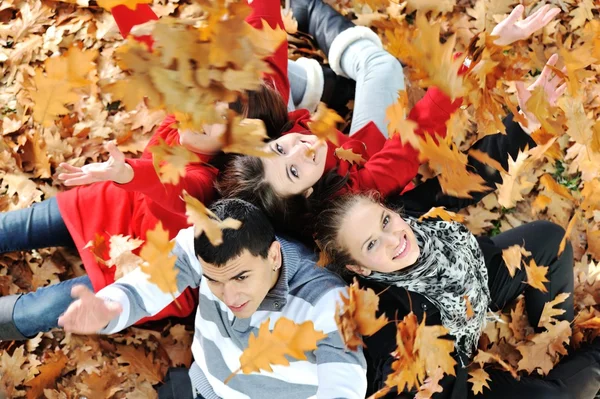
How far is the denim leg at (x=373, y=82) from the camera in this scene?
1955 mm

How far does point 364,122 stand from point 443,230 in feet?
1.72

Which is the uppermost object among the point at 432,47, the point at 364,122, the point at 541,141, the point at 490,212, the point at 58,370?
the point at 432,47

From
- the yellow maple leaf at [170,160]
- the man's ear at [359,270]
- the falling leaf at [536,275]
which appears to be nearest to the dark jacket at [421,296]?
the man's ear at [359,270]

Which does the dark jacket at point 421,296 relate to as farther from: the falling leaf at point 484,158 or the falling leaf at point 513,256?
the falling leaf at point 513,256

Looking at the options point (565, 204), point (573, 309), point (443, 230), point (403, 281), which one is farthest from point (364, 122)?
point (573, 309)

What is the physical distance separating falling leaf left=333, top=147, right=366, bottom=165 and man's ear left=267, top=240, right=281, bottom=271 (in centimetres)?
41

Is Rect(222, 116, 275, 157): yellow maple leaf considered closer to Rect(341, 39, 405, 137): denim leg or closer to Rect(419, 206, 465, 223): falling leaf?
Rect(419, 206, 465, 223): falling leaf

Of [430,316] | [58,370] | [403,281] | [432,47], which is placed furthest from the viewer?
[58,370]

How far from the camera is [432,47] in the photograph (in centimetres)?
125

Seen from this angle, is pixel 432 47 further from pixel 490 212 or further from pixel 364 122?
pixel 490 212

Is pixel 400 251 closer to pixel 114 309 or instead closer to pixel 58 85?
pixel 114 309

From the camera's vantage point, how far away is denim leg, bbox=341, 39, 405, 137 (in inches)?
77.0

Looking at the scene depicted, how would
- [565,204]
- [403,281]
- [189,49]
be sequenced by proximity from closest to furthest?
1. [189,49]
2. [403,281]
3. [565,204]

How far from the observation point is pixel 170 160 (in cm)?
135
